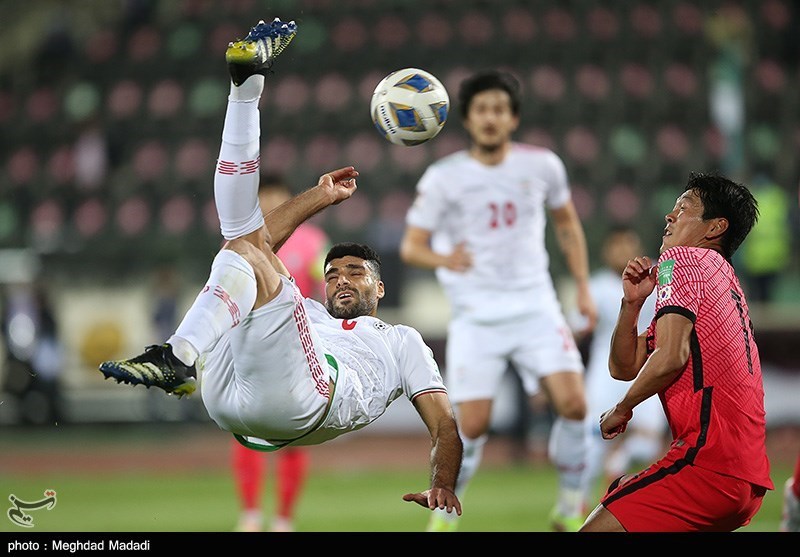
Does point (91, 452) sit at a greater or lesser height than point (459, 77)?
lesser

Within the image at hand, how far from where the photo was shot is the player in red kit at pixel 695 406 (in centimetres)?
375

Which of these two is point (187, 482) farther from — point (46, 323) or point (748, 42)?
point (748, 42)

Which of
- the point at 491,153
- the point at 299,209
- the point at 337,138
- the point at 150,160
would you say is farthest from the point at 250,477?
the point at 150,160

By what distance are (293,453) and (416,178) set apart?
26.4 ft

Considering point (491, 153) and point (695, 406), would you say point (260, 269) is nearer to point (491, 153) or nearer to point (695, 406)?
point (695, 406)

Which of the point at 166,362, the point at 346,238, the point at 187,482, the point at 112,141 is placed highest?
the point at 112,141

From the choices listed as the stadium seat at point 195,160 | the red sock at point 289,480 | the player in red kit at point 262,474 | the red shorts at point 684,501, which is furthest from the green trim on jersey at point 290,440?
the stadium seat at point 195,160

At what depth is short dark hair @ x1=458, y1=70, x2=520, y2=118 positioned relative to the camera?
6.19 meters

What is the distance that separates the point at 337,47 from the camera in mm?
16781

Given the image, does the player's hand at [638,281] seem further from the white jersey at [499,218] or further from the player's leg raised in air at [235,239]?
the white jersey at [499,218]

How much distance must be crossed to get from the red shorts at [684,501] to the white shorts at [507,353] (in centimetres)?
248
